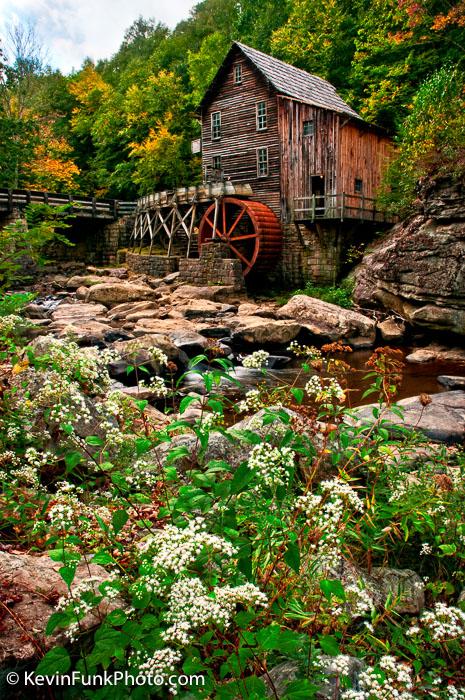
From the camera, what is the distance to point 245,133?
2202cm

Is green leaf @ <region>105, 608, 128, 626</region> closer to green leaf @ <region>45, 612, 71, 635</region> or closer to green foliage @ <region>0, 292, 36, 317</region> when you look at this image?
green leaf @ <region>45, 612, 71, 635</region>

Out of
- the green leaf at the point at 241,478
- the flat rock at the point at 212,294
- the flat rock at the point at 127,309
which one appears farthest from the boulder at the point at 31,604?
the flat rock at the point at 212,294

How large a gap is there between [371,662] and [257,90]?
75.6ft

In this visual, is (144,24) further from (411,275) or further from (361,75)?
(411,275)

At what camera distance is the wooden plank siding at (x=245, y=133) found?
20953mm

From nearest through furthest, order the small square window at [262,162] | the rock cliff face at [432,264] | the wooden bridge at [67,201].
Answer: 1. the rock cliff face at [432,264]
2. the small square window at [262,162]
3. the wooden bridge at [67,201]

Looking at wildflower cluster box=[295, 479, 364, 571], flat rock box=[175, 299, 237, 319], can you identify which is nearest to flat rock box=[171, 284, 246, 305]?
flat rock box=[175, 299, 237, 319]

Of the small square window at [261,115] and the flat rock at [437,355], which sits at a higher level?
the small square window at [261,115]

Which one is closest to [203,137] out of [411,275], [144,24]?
[411,275]

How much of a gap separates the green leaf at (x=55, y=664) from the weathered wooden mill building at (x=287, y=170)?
17669mm

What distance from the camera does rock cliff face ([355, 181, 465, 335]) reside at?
1142cm

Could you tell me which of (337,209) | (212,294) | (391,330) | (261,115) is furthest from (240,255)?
(391,330)

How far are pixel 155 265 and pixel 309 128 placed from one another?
951cm

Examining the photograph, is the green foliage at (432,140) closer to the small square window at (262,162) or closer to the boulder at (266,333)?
the boulder at (266,333)
